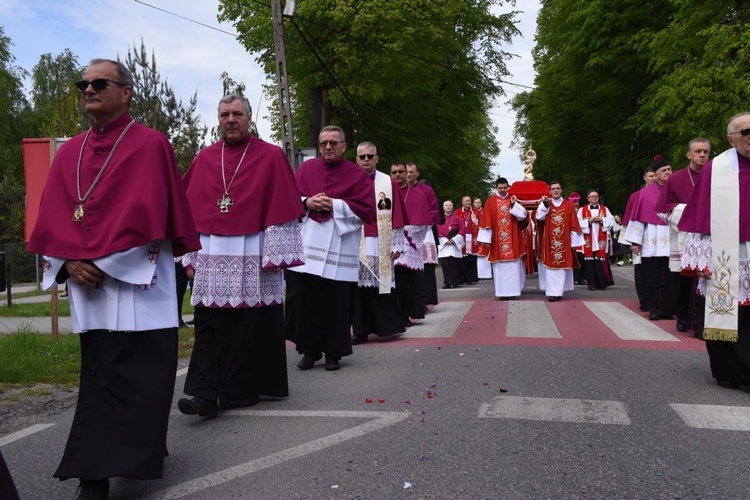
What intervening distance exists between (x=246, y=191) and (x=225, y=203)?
0.56 feet

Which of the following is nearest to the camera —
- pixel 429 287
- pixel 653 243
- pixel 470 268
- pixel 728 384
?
pixel 728 384

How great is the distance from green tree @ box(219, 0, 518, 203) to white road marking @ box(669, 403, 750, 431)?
2024cm

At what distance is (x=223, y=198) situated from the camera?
20.1 ft

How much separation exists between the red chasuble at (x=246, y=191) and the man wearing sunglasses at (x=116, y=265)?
1.58m

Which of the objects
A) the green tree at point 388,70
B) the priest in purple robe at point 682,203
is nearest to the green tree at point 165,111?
the green tree at point 388,70

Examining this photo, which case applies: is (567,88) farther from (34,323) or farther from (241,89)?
(34,323)

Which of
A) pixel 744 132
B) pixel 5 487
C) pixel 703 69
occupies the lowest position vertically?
pixel 5 487

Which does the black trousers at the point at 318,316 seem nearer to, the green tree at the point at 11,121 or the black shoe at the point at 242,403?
the black shoe at the point at 242,403

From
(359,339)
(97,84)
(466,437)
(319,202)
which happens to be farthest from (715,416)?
(359,339)

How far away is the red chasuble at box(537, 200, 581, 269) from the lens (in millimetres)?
15312

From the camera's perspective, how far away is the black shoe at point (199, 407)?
5469 millimetres

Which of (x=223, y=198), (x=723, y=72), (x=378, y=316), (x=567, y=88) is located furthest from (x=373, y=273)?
(x=567, y=88)

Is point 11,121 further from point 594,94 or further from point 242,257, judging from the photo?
point 242,257

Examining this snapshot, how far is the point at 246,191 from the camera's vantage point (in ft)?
20.1
